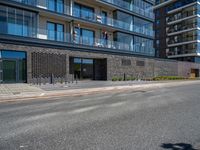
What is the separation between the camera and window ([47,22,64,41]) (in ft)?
90.5

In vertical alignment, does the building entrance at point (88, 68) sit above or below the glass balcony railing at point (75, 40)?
below

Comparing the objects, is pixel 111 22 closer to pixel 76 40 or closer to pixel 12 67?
pixel 76 40

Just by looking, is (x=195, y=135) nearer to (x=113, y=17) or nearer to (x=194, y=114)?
(x=194, y=114)

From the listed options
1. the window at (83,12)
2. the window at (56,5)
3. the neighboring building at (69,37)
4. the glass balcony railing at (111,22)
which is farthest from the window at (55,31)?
the window at (83,12)

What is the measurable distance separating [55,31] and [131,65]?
13.4 meters

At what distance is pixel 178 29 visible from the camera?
56906mm

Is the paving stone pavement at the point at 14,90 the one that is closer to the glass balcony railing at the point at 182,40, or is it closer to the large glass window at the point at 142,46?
the large glass window at the point at 142,46

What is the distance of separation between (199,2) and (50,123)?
56.5 meters

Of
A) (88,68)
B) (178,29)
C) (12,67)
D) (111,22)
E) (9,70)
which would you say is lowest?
(9,70)

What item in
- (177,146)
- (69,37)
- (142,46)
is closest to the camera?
(177,146)

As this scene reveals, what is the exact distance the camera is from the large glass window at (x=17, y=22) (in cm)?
2233

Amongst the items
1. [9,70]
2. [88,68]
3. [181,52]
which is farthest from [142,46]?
[9,70]

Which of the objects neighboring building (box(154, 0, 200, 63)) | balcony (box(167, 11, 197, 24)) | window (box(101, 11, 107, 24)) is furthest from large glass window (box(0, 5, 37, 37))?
balcony (box(167, 11, 197, 24))

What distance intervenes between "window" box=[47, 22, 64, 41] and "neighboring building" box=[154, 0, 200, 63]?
36718mm
